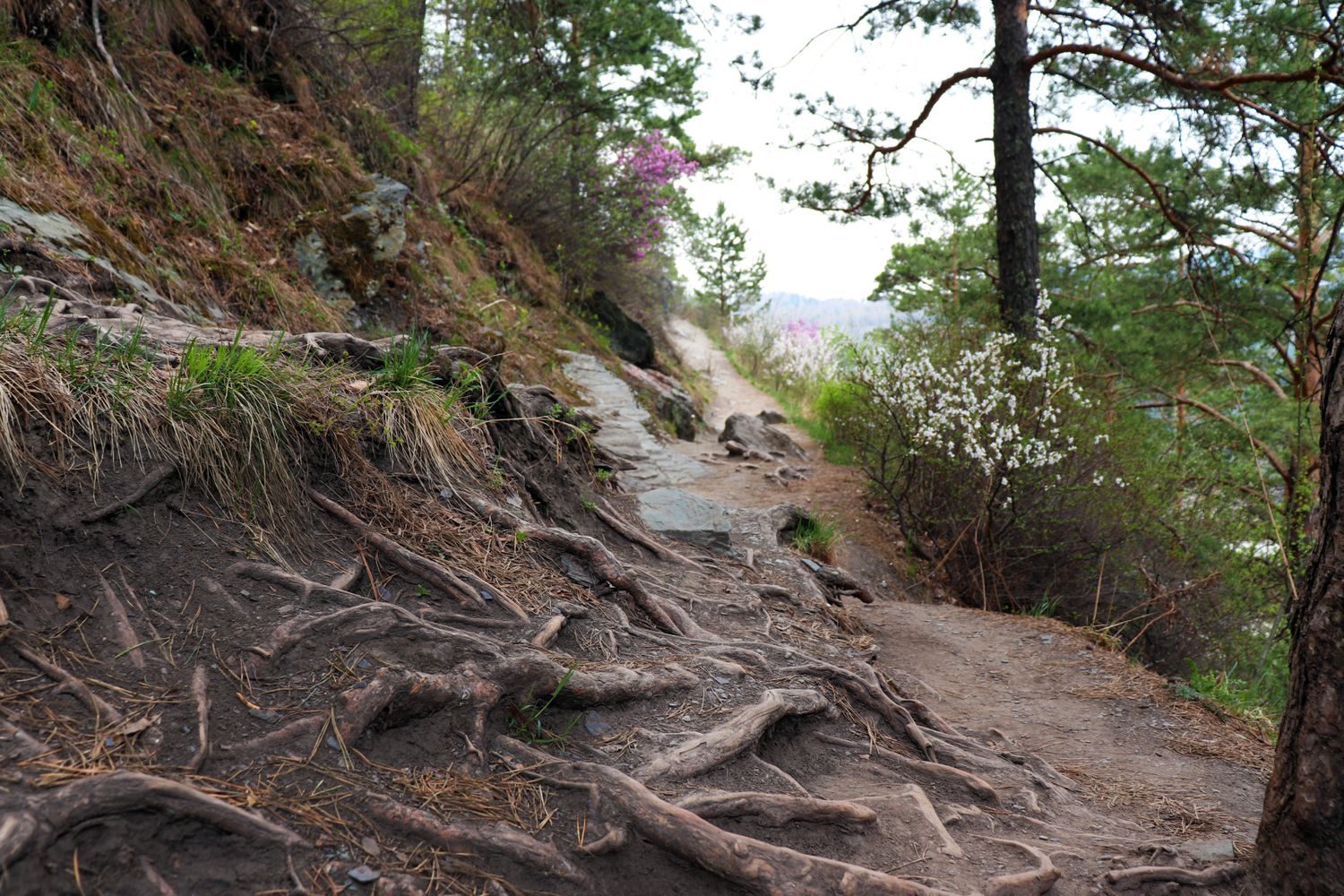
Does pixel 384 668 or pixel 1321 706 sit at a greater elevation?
pixel 1321 706

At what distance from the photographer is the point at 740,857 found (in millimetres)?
2109

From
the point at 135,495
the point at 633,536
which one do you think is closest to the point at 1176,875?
the point at 633,536

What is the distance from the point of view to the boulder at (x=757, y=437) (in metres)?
12.6

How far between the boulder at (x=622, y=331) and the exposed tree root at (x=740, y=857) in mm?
12153

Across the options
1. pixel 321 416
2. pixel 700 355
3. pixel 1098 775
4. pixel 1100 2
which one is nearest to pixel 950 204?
pixel 1100 2

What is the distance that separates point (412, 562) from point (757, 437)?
10.1 meters

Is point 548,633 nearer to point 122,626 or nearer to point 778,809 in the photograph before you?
point 778,809

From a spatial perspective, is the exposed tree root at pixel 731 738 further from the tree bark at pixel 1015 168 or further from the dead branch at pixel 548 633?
the tree bark at pixel 1015 168

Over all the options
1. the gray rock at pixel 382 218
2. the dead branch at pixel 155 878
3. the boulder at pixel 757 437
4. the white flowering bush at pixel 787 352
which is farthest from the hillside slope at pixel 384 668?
the white flowering bush at pixel 787 352

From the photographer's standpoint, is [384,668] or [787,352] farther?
[787,352]

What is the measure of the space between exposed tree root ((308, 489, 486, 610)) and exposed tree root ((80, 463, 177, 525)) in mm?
548

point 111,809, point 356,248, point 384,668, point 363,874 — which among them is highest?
point 356,248

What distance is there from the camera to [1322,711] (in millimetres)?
2146

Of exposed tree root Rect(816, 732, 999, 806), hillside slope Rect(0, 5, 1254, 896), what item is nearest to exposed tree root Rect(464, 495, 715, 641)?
hillside slope Rect(0, 5, 1254, 896)
